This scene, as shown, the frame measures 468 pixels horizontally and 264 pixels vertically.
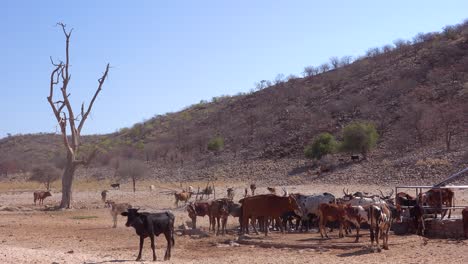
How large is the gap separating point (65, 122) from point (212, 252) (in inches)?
878

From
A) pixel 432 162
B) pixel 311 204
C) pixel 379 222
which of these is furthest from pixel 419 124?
pixel 379 222

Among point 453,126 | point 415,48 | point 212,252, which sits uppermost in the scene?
point 415,48

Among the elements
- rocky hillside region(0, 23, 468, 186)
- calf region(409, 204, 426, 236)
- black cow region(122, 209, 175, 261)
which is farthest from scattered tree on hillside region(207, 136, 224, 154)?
black cow region(122, 209, 175, 261)

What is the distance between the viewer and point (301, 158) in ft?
185

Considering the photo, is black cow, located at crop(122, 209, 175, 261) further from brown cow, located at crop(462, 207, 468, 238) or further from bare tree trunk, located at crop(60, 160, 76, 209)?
bare tree trunk, located at crop(60, 160, 76, 209)

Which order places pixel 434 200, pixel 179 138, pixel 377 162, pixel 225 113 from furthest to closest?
pixel 225 113 → pixel 179 138 → pixel 377 162 → pixel 434 200

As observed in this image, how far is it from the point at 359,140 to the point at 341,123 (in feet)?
58.8

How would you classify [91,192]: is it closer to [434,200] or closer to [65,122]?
[65,122]

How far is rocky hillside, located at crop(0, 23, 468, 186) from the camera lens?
45.8 m

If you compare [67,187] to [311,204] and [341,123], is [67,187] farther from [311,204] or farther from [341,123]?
Answer: [341,123]

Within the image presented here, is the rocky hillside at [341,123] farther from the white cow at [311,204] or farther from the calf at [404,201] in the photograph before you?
the white cow at [311,204]

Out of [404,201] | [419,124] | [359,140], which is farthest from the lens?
[419,124]

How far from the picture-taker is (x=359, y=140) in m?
49.2

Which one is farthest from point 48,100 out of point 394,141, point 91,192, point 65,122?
point 394,141
